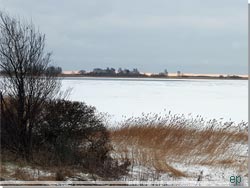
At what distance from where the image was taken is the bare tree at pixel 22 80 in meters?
6.70

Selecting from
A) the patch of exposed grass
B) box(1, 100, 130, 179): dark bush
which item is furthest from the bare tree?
the patch of exposed grass

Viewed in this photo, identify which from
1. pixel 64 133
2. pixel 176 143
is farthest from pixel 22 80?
pixel 176 143

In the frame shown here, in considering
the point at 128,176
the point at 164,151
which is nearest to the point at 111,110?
the point at 164,151

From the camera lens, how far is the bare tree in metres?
6.70

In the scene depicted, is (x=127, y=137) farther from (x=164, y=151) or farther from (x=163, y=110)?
(x=163, y=110)

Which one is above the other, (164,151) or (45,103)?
(45,103)

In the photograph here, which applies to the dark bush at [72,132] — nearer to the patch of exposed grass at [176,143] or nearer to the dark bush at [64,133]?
the dark bush at [64,133]

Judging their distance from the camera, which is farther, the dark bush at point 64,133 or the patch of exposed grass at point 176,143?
the patch of exposed grass at point 176,143

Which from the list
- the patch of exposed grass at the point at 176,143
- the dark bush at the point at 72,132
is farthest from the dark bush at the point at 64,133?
the patch of exposed grass at the point at 176,143

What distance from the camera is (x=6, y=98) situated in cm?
721

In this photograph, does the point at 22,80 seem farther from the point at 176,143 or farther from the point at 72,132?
the point at 176,143

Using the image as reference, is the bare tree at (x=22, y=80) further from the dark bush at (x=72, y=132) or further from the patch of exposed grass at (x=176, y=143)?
the patch of exposed grass at (x=176, y=143)

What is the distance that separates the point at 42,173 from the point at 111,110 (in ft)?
33.9

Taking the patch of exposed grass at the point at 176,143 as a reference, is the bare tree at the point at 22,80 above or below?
above
